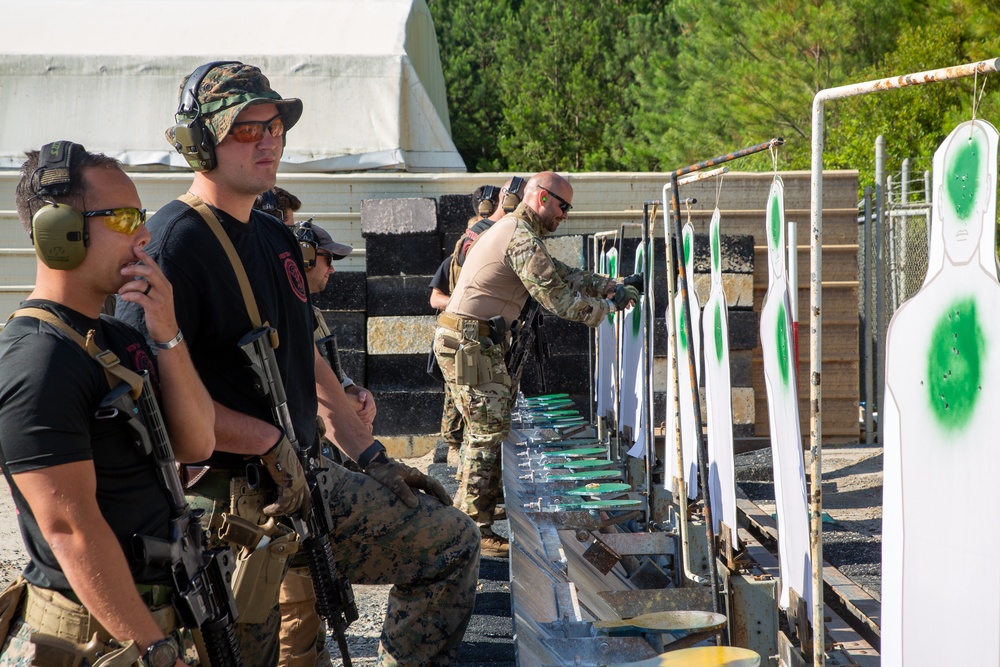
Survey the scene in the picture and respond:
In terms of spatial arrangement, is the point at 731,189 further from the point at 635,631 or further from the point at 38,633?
the point at 38,633

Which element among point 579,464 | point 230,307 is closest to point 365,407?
point 230,307

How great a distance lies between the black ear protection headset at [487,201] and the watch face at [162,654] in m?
5.70

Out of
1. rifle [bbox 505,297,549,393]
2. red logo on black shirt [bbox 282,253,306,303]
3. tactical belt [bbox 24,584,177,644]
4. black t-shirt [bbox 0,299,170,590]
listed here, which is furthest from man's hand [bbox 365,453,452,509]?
rifle [bbox 505,297,549,393]

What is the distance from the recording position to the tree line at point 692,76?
15.9m

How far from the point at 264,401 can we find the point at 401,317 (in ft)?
19.5

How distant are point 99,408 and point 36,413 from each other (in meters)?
0.13

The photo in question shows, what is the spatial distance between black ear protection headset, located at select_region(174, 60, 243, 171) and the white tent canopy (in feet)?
27.5

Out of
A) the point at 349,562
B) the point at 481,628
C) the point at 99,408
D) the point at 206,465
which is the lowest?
the point at 481,628

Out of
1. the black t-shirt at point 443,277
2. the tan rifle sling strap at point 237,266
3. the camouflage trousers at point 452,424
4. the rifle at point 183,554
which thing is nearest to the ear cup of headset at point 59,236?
the rifle at point 183,554

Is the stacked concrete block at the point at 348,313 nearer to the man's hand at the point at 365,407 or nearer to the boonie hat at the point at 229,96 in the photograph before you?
the man's hand at the point at 365,407

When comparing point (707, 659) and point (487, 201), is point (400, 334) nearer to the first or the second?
point (487, 201)

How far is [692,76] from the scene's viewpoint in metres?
23.4

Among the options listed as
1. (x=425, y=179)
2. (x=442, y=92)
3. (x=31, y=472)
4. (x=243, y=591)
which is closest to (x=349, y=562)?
(x=243, y=591)

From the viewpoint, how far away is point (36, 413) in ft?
5.94
